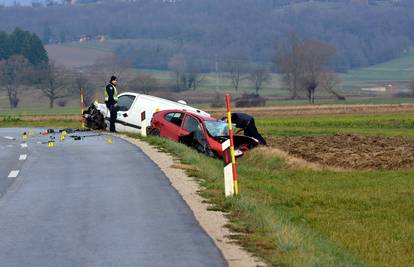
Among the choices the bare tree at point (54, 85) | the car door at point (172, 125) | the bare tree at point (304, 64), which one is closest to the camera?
the car door at point (172, 125)

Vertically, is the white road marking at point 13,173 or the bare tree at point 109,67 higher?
the white road marking at point 13,173

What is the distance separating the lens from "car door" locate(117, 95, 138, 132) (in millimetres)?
35656

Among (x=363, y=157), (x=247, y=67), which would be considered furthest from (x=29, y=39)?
(x=363, y=157)

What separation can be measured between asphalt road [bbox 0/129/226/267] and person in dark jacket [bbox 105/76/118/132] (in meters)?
11.4

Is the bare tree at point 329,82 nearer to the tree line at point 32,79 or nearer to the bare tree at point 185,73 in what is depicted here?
the bare tree at point 185,73

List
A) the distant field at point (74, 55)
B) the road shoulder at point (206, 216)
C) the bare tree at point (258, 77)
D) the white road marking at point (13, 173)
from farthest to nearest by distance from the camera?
the distant field at point (74, 55), the bare tree at point (258, 77), the white road marking at point (13, 173), the road shoulder at point (206, 216)

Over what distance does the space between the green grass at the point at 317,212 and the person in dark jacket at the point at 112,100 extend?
18.3ft

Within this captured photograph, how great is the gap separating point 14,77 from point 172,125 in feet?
332

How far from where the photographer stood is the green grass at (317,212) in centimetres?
1240

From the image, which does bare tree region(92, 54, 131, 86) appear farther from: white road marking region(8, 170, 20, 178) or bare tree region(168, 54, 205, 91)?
white road marking region(8, 170, 20, 178)

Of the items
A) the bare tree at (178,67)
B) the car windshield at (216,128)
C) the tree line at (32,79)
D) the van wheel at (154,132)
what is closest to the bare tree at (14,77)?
the tree line at (32,79)

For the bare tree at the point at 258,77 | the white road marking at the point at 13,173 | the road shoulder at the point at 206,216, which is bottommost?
the bare tree at the point at 258,77

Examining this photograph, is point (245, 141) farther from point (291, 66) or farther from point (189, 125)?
point (291, 66)

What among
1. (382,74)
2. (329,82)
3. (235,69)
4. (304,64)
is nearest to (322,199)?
(329,82)
